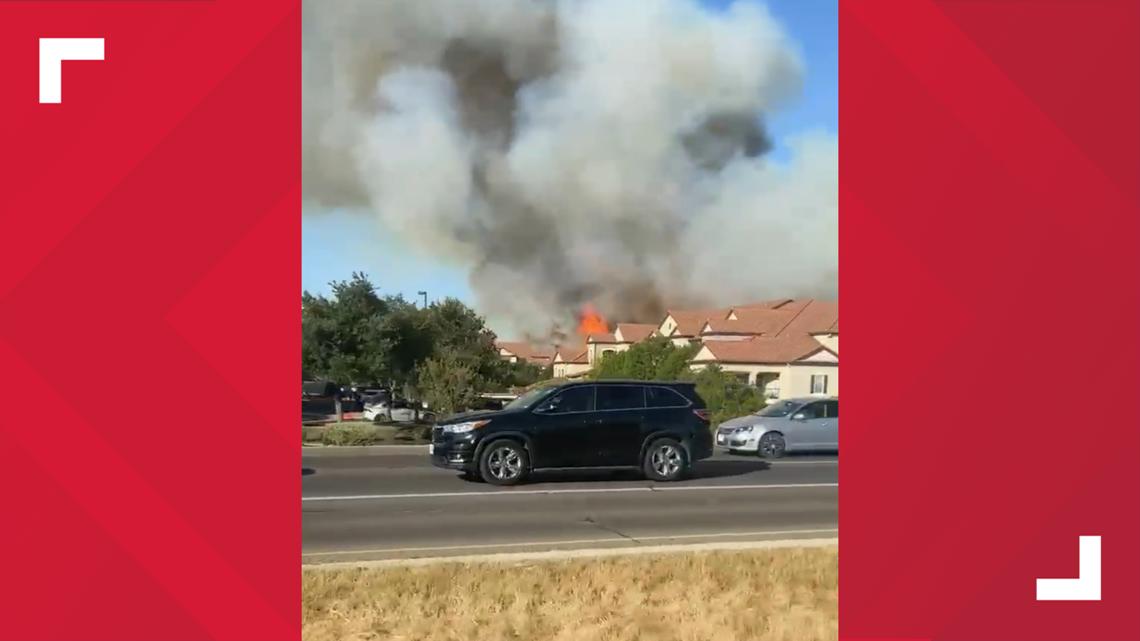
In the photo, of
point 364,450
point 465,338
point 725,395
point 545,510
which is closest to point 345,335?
point 465,338

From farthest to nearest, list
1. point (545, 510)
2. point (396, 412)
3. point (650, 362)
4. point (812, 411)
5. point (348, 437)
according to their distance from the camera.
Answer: point (650, 362) < point (396, 412) < point (348, 437) < point (812, 411) < point (545, 510)

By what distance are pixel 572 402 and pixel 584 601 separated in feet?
21.4

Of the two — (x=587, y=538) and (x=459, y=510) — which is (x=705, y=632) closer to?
(x=587, y=538)

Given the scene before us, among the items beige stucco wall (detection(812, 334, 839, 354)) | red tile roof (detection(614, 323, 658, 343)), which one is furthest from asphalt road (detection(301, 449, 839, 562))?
red tile roof (detection(614, 323, 658, 343))

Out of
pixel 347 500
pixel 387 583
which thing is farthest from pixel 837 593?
pixel 347 500

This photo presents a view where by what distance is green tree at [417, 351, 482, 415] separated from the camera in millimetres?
21688

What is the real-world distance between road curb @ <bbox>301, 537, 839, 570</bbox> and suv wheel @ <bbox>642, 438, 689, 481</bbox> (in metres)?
4.49

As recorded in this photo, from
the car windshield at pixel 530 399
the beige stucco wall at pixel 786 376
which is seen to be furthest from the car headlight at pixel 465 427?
the beige stucco wall at pixel 786 376

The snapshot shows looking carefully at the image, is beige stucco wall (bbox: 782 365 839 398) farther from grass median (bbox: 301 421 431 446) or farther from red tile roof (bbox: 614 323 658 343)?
grass median (bbox: 301 421 431 446)

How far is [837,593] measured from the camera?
6180 millimetres

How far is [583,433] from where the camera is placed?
1218cm

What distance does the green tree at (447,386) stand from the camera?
21688 mm

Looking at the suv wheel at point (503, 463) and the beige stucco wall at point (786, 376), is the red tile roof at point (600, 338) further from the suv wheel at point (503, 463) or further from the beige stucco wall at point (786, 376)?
the suv wheel at point (503, 463)

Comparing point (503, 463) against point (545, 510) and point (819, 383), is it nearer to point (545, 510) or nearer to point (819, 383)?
point (545, 510)
